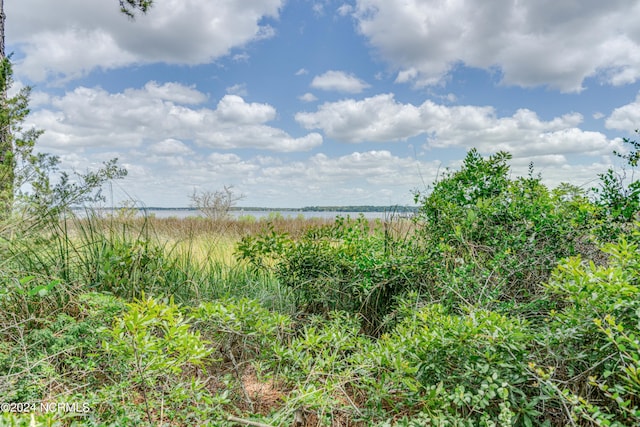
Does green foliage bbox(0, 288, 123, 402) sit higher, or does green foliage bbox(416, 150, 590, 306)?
green foliage bbox(416, 150, 590, 306)

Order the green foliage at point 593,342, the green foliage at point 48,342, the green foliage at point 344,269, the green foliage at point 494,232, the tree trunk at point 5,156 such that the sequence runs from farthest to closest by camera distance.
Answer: the tree trunk at point 5,156, the green foliage at point 344,269, the green foliage at point 494,232, the green foliage at point 48,342, the green foliage at point 593,342

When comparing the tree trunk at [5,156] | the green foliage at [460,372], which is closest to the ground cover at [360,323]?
the green foliage at [460,372]

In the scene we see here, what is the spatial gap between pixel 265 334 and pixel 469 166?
2409 millimetres

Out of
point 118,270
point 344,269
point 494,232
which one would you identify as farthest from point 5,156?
point 494,232

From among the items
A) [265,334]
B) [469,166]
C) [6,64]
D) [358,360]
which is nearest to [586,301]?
[358,360]

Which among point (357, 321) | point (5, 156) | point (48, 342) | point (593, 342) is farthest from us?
point (5, 156)

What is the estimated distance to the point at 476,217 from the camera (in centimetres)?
337

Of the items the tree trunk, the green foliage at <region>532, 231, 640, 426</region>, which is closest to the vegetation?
the green foliage at <region>532, 231, 640, 426</region>

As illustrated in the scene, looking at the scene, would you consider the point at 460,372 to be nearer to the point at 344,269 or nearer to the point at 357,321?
the point at 357,321

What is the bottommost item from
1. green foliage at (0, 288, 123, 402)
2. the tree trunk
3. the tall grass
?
green foliage at (0, 288, 123, 402)

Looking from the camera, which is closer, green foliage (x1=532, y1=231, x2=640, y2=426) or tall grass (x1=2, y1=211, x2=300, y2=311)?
green foliage (x1=532, y1=231, x2=640, y2=426)

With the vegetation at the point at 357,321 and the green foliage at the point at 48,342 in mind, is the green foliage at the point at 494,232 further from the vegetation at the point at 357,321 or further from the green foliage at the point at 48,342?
the green foliage at the point at 48,342

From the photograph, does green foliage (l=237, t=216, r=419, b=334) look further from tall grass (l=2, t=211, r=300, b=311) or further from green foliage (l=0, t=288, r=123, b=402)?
green foliage (l=0, t=288, r=123, b=402)

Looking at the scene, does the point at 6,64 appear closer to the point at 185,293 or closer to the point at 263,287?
the point at 185,293
